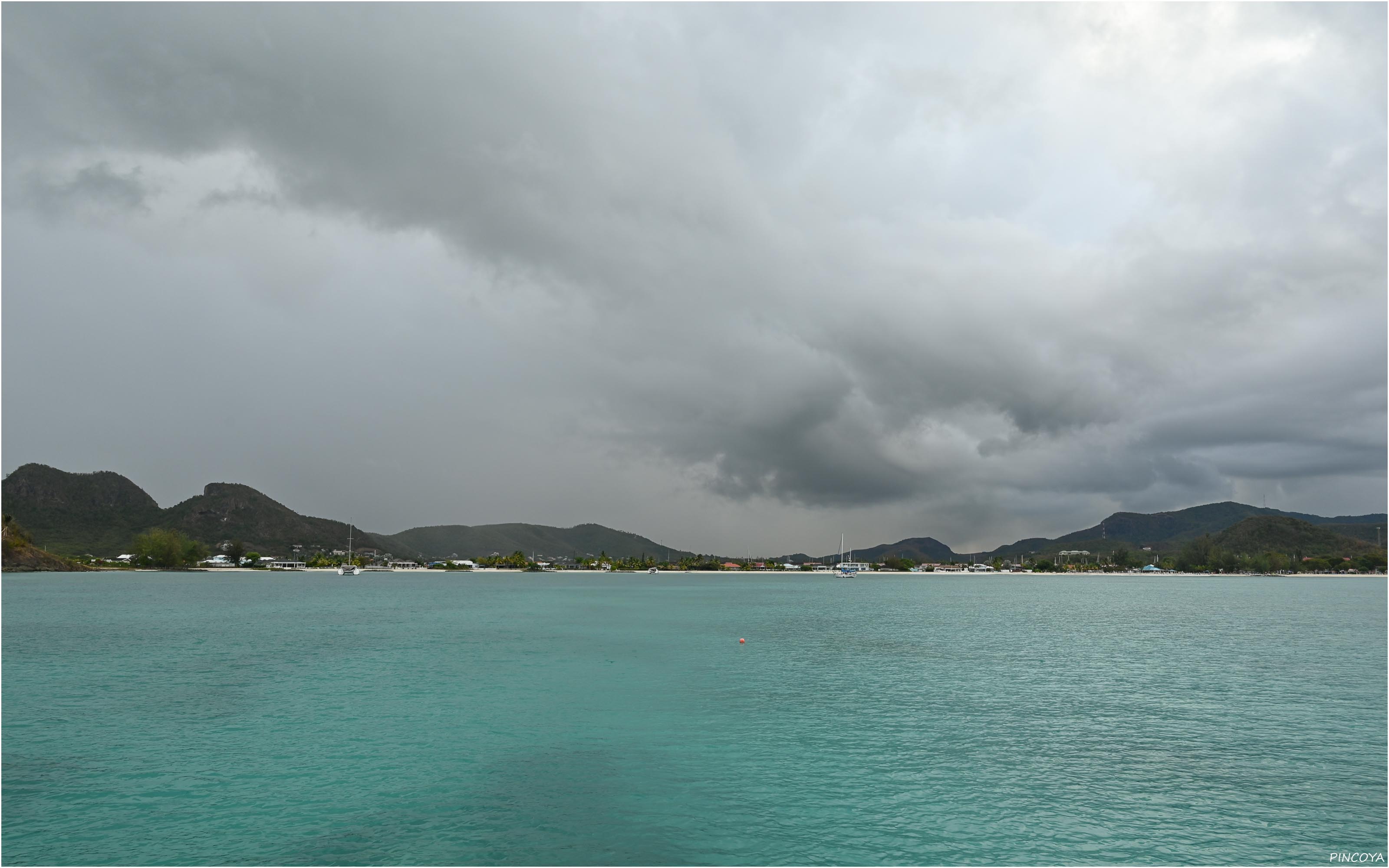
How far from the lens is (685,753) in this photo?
27.9 metres

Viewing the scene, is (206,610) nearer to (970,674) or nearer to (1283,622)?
(970,674)

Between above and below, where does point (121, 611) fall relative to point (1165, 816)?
below

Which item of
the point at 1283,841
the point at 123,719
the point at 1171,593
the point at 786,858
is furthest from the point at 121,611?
the point at 1171,593

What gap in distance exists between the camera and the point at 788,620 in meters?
97.6

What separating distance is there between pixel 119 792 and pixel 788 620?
80.9 m

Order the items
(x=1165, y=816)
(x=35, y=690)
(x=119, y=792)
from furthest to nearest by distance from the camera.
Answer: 1. (x=35, y=690)
2. (x=119, y=792)
3. (x=1165, y=816)

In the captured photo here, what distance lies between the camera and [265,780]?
80.3ft

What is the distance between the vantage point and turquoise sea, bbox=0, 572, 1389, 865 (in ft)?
64.5

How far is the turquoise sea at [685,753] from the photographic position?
774 inches

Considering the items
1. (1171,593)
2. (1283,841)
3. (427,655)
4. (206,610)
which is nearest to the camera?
(1283,841)

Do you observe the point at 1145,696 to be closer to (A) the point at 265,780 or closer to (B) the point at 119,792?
(A) the point at 265,780

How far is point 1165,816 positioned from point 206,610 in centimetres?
11327

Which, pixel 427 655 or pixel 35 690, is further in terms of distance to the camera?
pixel 427 655

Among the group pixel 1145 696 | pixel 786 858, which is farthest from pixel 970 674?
pixel 786 858
